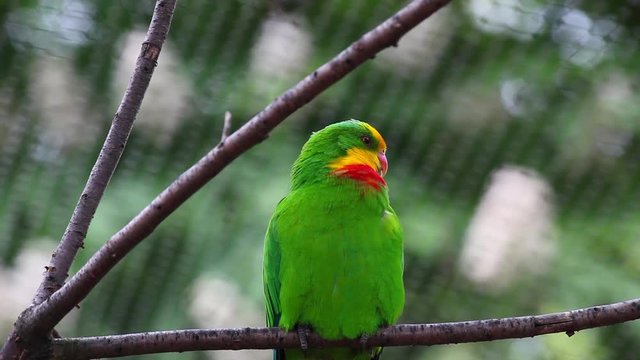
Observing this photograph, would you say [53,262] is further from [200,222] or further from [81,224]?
[200,222]

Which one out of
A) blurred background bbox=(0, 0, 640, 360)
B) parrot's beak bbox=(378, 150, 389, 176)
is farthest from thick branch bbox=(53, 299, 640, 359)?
blurred background bbox=(0, 0, 640, 360)

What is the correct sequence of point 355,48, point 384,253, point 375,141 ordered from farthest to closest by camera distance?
point 375,141 < point 384,253 < point 355,48

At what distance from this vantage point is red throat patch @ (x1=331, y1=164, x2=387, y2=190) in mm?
1495

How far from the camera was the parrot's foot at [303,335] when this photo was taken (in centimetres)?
132

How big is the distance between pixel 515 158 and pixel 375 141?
1235 mm

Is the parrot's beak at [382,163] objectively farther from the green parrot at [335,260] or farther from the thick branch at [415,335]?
the thick branch at [415,335]

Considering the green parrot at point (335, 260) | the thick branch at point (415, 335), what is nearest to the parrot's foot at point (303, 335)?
the green parrot at point (335, 260)

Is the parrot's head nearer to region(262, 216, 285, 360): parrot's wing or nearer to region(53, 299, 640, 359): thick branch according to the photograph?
region(262, 216, 285, 360): parrot's wing

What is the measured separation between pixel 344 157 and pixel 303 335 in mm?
380

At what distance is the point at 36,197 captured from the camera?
272 cm

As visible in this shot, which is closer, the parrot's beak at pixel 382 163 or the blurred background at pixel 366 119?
the parrot's beak at pixel 382 163

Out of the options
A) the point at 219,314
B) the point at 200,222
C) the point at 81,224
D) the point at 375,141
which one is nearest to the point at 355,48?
the point at 81,224

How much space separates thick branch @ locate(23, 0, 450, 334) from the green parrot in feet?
1.42

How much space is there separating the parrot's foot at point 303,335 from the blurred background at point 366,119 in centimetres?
123
